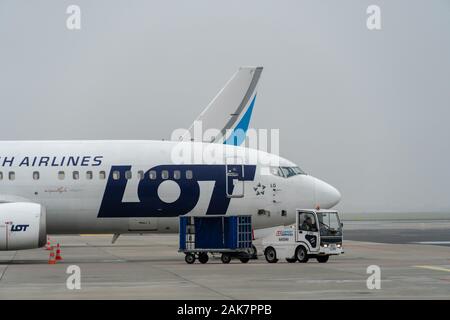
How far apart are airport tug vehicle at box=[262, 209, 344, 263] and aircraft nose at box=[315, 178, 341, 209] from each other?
2.80 metres

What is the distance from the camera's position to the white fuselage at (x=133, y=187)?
37406 mm

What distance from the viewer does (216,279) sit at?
26.6m

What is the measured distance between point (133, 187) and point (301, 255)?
24.8ft

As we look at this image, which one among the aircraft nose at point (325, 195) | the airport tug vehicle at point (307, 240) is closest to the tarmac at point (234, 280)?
the airport tug vehicle at point (307, 240)

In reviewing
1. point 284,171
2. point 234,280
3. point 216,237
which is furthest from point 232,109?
point 234,280

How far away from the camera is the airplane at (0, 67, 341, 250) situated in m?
37.4

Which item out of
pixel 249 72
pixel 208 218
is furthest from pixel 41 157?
pixel 249 72

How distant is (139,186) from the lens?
37.4m

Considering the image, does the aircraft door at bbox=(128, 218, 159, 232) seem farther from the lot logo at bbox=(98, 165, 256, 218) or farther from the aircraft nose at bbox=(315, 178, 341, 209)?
the aircraft nose at bbox=(315, 178, 341, 209)

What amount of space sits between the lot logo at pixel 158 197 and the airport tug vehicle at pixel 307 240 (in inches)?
124

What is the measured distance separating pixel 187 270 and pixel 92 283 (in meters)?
5.91

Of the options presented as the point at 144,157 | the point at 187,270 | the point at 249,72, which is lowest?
the point at 187,270

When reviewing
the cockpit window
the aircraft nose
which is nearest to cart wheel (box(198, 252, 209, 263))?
the cockpit window
